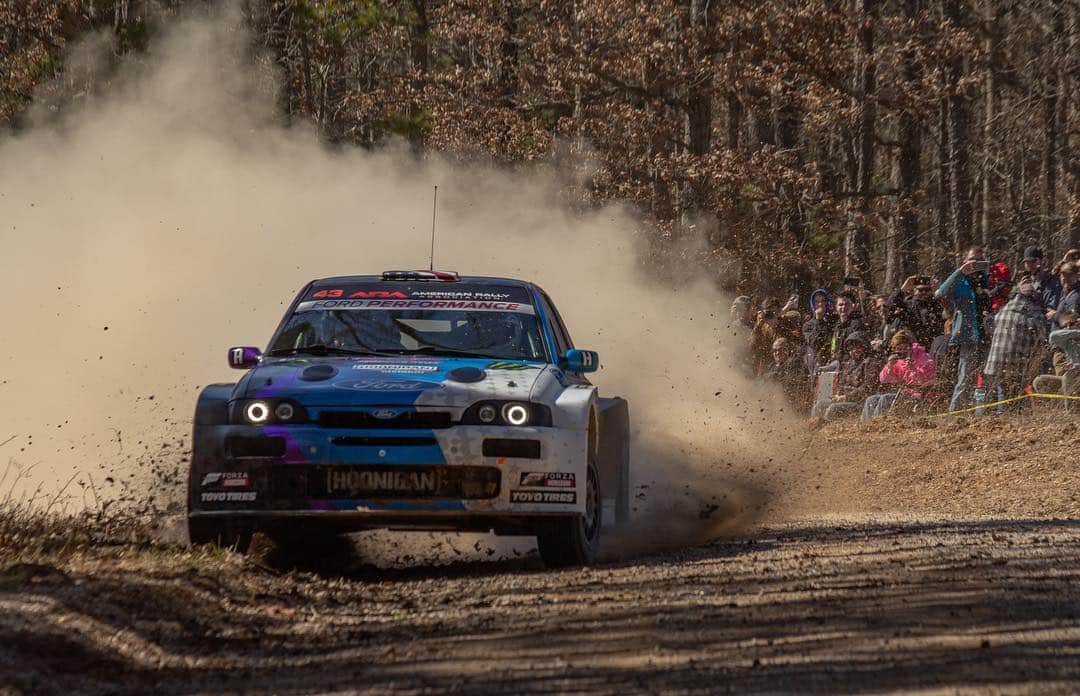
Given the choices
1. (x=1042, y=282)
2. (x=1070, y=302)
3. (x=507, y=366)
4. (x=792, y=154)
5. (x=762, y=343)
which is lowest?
(x=507, y=366)

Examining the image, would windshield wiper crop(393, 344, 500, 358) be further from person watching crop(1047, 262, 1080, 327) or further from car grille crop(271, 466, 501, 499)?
person watching crop(1047, 262, 1080, 327)

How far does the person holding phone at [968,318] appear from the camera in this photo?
1662cm

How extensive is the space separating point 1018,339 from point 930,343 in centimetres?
159

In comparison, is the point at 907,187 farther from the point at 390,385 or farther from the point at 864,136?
the point at 390,385

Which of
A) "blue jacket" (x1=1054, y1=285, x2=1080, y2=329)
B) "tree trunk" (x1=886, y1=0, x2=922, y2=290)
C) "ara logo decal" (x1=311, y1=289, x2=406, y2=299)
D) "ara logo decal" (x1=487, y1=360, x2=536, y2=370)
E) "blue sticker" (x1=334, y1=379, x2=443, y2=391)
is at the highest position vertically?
"tree trunk" (x1=886, y1=0, x2=922, y2=290)

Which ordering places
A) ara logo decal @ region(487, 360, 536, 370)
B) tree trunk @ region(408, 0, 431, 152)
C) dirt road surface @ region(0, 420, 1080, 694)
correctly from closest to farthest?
dirt road surface @ region(0, 420, 1080, 694)
ara logo decal @ region(487, 360, 536, 370)
tree trunk @ region(408, 0, 431, 152)

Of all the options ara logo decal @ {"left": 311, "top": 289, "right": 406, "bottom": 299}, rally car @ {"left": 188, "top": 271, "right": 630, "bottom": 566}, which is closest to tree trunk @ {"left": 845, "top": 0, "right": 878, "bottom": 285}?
ara logo decal @ {"left": 311, "top": 289, "right": 406, "bottom": 299}

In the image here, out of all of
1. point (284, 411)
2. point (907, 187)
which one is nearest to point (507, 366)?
point (284, 411)

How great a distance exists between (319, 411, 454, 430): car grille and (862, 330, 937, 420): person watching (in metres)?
10.2

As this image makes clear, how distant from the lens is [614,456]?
32.2 feet

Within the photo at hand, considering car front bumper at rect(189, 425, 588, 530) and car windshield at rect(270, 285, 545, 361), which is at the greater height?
car windshield at rect(270, 285, 545, 361)

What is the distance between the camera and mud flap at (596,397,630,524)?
373 inches

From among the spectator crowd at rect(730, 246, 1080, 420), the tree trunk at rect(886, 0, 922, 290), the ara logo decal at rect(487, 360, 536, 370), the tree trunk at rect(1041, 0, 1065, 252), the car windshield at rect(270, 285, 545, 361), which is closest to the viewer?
the ara logo decal at rect(487, 360, 536, 370)

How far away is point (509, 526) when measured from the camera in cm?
814
